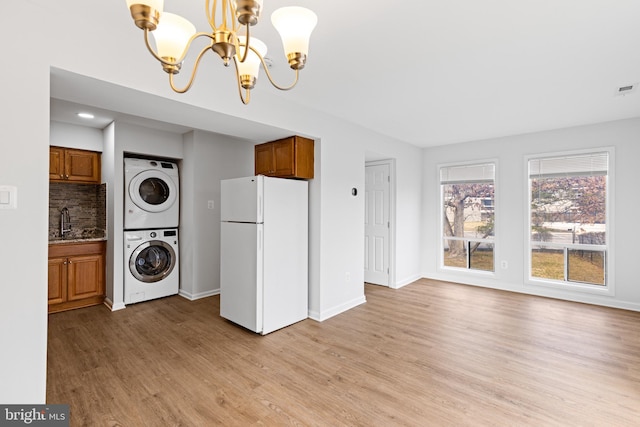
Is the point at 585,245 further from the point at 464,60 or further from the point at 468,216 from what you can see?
the point at 464,60

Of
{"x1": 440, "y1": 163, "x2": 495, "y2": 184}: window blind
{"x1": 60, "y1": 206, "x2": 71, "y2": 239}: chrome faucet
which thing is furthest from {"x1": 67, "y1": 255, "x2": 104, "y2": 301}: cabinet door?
{"x1": 440, "y1": 163, "x2": 495, "y2": 184}: window blind

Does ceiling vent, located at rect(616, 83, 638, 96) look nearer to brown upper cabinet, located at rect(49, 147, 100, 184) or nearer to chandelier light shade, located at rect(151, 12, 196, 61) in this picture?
chandelier light shade, located at rect(151, 12, 196, 61)

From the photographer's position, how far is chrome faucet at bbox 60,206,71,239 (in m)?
4.34

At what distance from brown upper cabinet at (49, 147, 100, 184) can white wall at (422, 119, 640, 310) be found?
5.44m

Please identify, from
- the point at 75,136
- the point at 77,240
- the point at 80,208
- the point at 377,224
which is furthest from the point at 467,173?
the point at 80,208

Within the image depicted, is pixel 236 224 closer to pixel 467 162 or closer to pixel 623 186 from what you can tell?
pixel 467 162

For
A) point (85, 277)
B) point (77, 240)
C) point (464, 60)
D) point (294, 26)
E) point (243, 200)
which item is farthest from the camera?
point (85, 277)

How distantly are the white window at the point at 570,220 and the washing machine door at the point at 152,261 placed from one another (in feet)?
18.1

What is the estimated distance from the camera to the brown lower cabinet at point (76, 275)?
148 inches

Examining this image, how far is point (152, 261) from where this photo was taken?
4.41 metres

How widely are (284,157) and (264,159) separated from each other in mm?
404

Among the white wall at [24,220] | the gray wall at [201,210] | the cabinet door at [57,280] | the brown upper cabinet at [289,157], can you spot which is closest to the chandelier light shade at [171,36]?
the white wall at [24,220]

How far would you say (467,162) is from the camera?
17.3 ft

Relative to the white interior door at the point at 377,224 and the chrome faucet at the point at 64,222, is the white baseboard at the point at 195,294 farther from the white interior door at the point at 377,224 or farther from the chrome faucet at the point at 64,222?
the white interior door at the point at 377,224
